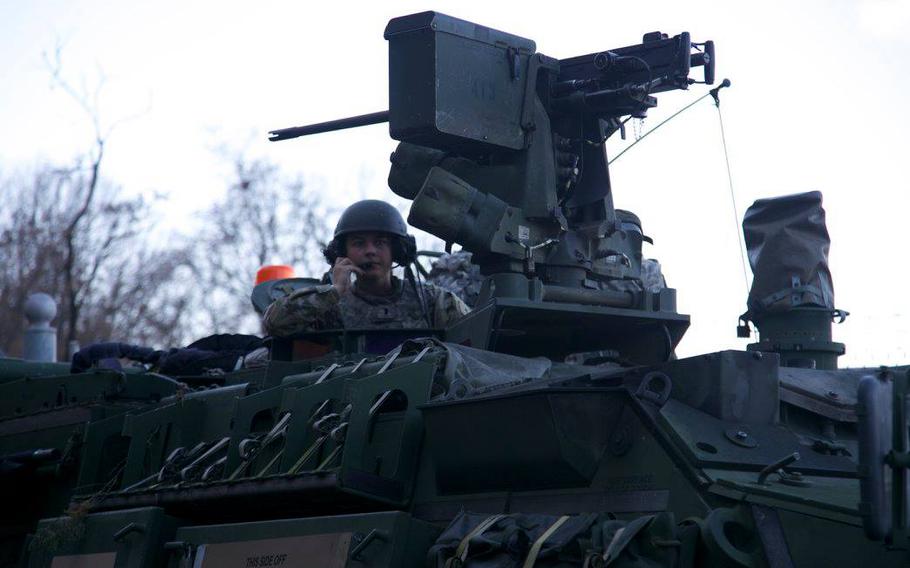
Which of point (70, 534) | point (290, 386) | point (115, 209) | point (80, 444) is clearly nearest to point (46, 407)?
point (80, 444)

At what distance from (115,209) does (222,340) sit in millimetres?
19207

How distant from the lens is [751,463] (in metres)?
5.36

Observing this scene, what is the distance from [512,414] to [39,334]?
11597 millimetres

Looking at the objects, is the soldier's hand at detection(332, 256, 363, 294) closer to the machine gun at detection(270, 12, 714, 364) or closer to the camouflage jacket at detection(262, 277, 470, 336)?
the camouflage jacket at detection(262, 277, 470, 336)

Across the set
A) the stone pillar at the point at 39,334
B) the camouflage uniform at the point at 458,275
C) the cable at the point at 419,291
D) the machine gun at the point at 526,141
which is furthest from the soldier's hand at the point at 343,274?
the stone pillar at the point at 39,334

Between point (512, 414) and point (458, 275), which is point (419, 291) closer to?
point (458, 275)

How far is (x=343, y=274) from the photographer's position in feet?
30.1

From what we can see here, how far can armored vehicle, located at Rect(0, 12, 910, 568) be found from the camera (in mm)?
5012

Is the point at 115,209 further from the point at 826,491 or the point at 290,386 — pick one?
the point at 826,491

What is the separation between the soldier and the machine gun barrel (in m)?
1.55

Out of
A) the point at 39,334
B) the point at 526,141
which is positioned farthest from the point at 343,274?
the point at 39,334

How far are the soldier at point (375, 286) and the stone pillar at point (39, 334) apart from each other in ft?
24.2

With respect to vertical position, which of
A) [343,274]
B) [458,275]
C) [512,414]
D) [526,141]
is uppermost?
[526,141]

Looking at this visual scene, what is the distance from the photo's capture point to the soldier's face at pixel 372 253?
9188 mm
